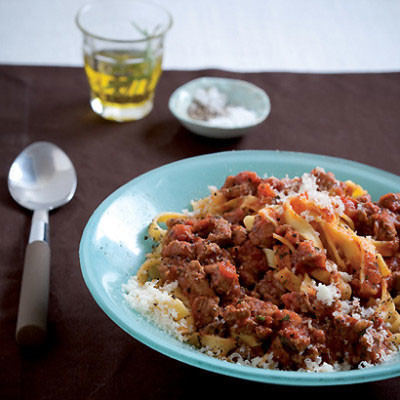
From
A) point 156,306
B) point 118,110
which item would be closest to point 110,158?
point 118,110

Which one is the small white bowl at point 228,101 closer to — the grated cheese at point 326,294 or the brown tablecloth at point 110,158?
the brown tablecloth at point 110,158

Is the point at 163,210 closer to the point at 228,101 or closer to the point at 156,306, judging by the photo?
the point at 156,306

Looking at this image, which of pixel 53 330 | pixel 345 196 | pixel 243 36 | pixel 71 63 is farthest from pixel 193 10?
pixel 53 330

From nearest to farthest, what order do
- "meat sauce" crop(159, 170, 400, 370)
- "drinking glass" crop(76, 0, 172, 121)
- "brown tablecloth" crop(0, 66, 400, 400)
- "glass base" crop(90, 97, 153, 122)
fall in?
"meat sauce" crop(159, 170, 400, 370) < "brown tablecloth" crop(0, 66, 400, 400) < "drinking glass" crop(76, 0, 172, 121) < "glass base" crop(90, 97, 153, 122)

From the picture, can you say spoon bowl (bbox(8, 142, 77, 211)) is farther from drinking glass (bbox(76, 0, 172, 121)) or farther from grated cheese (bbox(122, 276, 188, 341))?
grated cheese (bbox(122, 276, 188, 341))

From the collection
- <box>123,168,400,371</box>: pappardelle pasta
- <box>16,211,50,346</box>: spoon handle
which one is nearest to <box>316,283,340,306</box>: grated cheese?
<box>123,168,400,371</box>: pappardelle pasta

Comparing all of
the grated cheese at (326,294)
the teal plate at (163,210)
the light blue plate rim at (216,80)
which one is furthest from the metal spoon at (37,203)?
the grated cheese at (326,294)
